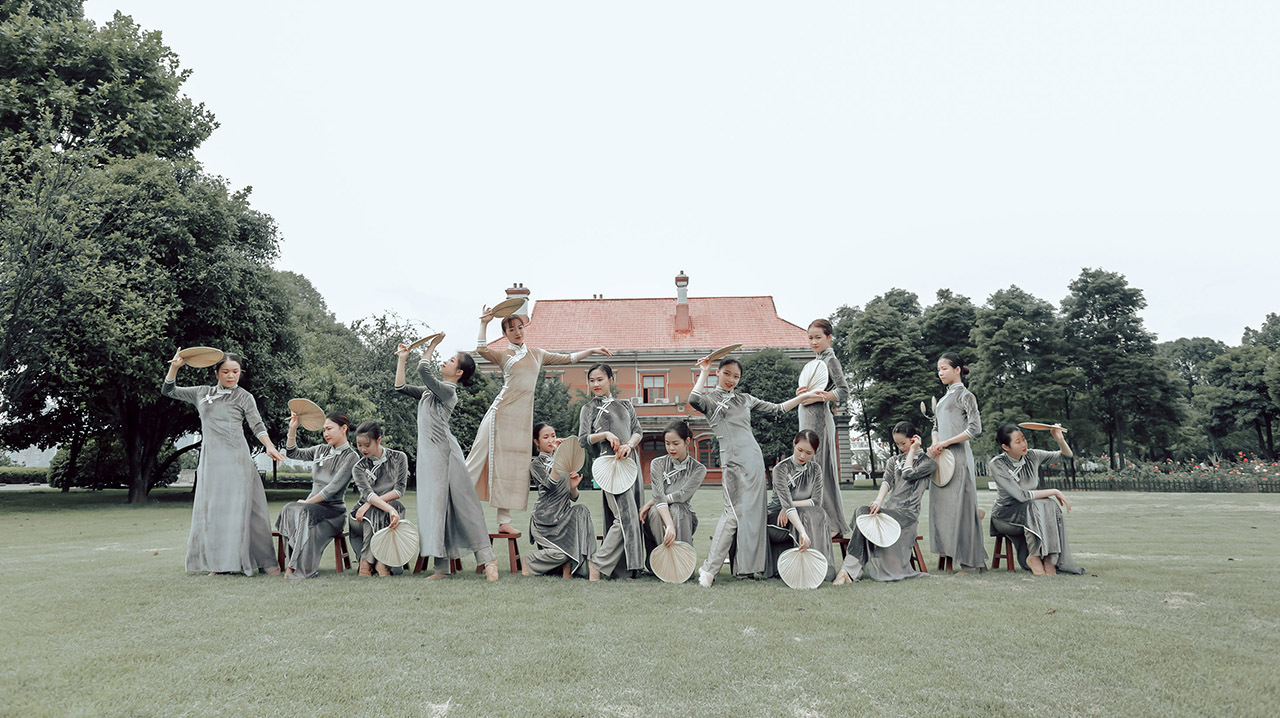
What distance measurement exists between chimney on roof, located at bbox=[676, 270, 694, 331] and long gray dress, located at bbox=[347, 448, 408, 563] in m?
39.2

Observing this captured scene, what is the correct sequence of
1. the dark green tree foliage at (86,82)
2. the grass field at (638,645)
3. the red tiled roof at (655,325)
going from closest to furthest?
the grass field at (638,645) → the dark green tree foliage at (86,82) → the red tiled roof at (655,325)

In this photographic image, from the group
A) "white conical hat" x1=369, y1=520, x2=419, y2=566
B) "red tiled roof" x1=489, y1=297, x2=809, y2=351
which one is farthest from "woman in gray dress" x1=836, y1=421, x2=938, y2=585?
"red tiled roof" x1=489, y1=297, x2=809, y2=351

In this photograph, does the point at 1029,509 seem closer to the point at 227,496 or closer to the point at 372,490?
the point at 372,490

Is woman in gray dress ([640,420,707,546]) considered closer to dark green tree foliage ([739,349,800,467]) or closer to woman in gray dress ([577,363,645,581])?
woman in gray dress ([577,363,645,581])

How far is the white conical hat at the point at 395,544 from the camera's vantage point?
277 inches

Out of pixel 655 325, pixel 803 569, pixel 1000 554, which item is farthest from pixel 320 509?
pixel 655 325

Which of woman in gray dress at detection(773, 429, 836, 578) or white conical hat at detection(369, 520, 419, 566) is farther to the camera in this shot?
A: white conical hat at detection(369, 520, 419, 566)

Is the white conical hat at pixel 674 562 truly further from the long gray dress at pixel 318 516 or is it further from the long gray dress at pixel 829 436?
the long gray dress at pixel 318 516

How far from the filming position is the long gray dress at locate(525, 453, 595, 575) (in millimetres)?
7164

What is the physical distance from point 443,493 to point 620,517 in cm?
171

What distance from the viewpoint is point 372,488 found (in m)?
7.57

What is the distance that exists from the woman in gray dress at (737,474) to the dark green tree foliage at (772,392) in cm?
2992

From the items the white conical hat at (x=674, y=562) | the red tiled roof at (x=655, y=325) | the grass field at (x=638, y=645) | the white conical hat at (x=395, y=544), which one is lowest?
the grass field at (x=638, y=645)

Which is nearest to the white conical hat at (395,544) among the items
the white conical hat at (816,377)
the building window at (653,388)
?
the white conical hat at (816,377)
